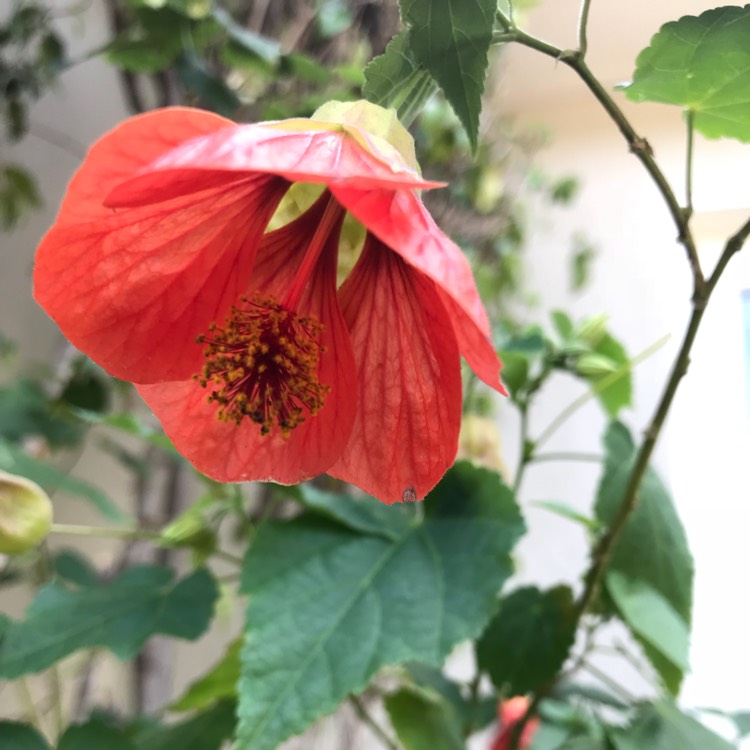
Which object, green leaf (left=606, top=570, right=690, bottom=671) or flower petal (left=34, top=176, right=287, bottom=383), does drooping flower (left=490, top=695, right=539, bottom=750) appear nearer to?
green leaf (left=606, top=570, right=690, bottom=671)

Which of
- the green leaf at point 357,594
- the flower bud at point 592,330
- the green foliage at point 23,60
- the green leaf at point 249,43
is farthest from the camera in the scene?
the green foliage at point 23,60

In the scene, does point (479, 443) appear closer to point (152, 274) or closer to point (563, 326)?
point (563, 326)

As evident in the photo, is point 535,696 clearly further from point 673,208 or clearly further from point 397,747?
point 673,208

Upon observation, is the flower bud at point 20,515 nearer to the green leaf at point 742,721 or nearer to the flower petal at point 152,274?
the flower petal at point 152,274

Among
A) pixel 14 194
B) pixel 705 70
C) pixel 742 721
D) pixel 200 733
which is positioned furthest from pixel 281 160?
pixel 14 194

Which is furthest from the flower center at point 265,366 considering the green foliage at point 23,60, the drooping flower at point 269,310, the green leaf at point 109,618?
the green foliage at point 23,60
